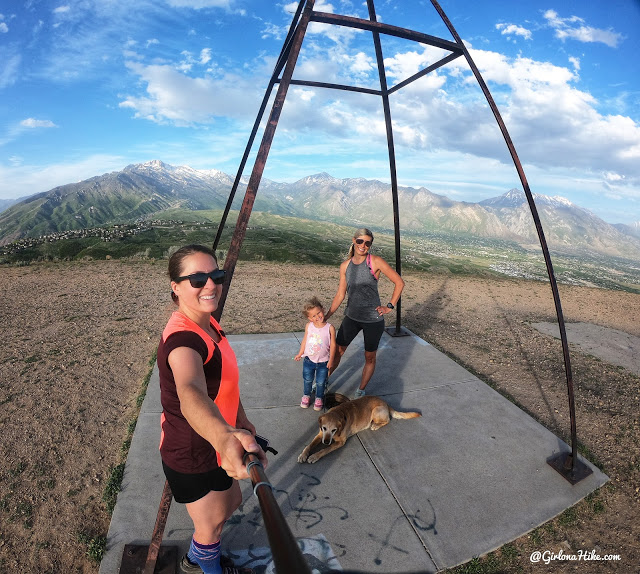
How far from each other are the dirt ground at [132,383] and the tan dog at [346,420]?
1579 mm

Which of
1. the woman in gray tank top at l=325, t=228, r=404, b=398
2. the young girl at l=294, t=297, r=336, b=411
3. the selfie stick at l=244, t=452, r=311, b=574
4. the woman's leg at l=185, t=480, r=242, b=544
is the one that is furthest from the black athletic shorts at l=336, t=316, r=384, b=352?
the selfie stick at l=244, t=452, r=311, b=574

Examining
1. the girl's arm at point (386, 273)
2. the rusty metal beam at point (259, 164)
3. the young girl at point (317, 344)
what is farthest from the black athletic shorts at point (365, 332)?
the rusty metal beam at point (259, 164)

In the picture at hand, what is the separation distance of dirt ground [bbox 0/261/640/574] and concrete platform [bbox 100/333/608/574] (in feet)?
0.79

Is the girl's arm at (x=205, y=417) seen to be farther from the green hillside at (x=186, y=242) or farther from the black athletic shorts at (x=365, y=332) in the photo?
the green hillside at (x=186, y=242)

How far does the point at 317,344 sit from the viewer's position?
411 centimetres

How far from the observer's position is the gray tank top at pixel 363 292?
432cm

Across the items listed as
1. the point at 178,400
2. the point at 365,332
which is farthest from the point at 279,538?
the point at 365,332

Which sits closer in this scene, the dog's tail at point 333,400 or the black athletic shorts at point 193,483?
the black athletic shorts at point 193,483

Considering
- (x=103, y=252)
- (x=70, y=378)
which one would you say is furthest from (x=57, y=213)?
(x=70, y=378)

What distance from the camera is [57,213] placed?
176m

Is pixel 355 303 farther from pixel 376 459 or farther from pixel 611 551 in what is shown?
pixel 611 551

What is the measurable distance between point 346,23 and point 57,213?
713 ft

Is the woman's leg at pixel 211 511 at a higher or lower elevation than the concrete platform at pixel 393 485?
higher

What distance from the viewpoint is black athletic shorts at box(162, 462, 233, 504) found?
1.83 metres
